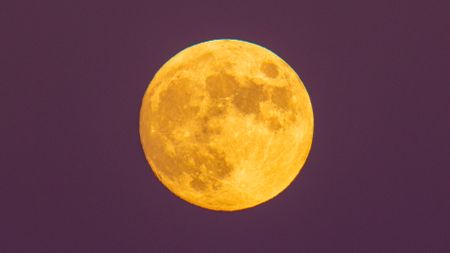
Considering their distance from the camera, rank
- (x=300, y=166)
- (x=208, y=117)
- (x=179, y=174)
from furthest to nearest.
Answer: (x=300, y=166) < (x=179, y=174) < (x=208, y=117)

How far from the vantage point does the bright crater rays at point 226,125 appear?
5211 millimetres

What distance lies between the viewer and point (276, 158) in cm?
550

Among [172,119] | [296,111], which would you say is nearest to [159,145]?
[172,119]

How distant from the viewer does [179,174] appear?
221 inches

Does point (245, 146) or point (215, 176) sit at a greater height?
point (245, 146)

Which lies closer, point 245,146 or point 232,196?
point 245,146

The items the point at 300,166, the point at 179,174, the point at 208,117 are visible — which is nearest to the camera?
the point at 208,117

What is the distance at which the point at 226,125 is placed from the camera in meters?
5.16

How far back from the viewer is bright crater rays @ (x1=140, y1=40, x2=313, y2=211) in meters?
5.21

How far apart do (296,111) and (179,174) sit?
2020 mm

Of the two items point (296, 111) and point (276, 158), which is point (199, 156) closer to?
point (276, 158)

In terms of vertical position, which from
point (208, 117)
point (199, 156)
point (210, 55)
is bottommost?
point (199, 156)

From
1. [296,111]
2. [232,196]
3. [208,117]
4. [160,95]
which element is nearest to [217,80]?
[208,117]

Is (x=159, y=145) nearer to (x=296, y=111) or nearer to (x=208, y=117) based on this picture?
(x=208, y=117)
